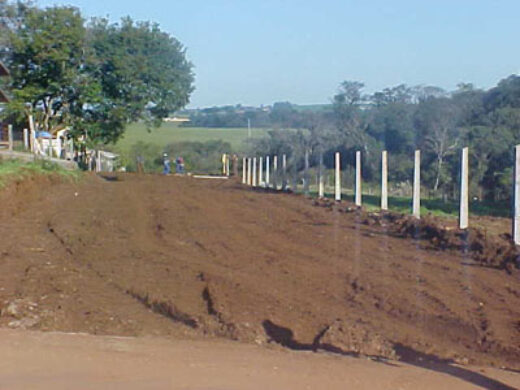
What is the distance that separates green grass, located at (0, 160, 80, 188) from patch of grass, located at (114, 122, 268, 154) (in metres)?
40.0

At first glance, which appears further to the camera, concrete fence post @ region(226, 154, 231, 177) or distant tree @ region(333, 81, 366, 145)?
concrete fence post @ region(226, 154, 231, 177)

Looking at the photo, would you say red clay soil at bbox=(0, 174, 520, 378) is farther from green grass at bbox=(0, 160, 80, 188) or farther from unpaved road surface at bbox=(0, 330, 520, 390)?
green grass at bbox=(0, 160, 80, 188)

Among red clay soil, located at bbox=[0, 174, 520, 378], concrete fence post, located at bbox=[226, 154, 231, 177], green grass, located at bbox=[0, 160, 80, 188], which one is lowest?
concrete fence post, located at bbox=[226, 154, 231, 177]

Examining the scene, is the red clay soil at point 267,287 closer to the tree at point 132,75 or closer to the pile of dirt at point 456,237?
the pile of dirt at point 456,237

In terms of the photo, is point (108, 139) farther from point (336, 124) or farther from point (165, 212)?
point (165, 212)

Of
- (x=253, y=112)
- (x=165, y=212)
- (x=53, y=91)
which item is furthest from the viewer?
(x=253, y=112)

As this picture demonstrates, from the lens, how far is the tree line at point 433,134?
21.1 meters

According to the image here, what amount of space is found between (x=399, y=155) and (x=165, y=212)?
8.54 metres

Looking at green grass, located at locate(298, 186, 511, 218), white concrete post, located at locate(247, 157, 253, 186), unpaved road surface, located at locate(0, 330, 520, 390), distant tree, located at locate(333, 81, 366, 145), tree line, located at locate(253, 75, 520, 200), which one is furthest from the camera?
white concrete post, located at locate(247, 157, 253, 186)

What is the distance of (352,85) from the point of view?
129ft

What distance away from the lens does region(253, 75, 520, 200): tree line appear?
2106 centimetres

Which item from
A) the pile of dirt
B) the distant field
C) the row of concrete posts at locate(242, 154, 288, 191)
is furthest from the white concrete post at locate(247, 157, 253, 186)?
the distant field

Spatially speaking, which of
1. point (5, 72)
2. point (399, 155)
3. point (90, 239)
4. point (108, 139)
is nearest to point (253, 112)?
point (108, 139)

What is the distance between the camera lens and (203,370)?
7211 mm
